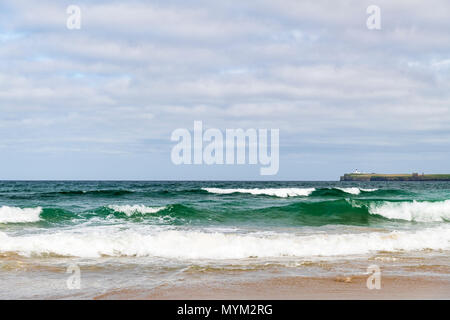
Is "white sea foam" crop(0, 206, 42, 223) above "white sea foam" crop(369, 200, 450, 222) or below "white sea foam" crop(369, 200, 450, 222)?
above

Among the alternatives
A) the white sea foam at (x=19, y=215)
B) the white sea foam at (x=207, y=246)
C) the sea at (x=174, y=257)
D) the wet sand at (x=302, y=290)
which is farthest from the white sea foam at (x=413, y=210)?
the white sea foam at (x=19, y=215)

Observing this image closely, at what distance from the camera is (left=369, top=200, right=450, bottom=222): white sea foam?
2078cm

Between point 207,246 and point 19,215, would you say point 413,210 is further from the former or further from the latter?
point 19,215

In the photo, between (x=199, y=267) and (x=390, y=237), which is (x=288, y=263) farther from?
(x=390, y=237)

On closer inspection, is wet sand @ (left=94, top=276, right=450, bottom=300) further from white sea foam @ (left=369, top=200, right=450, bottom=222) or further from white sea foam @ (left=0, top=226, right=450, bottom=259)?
white sea foam @ (left=369, top=200, right=450, bottom=222)

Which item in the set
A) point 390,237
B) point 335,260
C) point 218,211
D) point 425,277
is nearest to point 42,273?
point 335,260

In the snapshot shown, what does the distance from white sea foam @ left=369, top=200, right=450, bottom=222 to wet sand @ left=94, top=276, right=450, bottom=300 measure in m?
14.8

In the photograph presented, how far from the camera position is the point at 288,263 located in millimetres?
8594

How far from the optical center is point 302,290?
248 inches

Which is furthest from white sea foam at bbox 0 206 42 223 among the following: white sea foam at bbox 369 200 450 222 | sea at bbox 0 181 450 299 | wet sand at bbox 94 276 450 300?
white sea foam at bbox 369 200 450 222

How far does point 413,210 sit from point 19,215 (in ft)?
60.2

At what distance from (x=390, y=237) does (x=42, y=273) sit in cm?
879

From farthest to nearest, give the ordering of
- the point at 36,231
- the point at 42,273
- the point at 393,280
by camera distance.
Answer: the point at 36,231 → the point at 42,273 → the point at 393,280

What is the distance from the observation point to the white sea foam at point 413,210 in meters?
20.8
